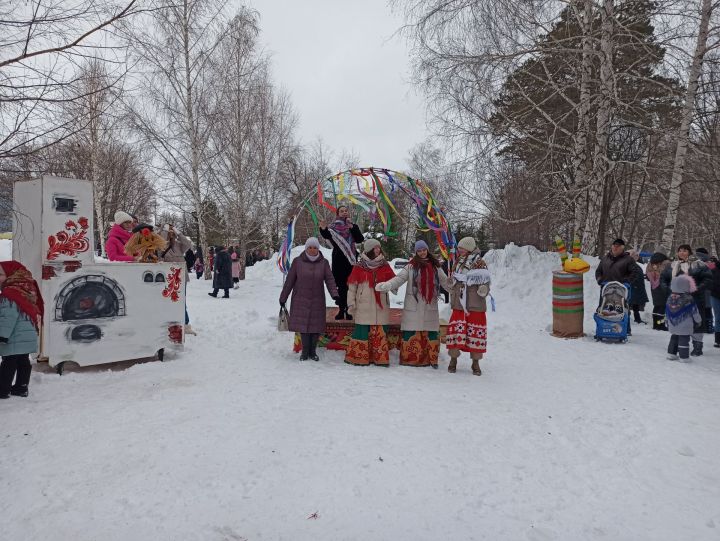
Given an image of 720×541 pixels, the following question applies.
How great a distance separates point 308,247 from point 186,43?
12.3 meters

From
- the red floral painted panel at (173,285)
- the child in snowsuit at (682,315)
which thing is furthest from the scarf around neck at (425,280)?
the child in snowsuit at (682,315)

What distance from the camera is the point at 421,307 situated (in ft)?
19.5

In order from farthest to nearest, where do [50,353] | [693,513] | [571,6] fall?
[571,6] < [50,353] < [693,513]

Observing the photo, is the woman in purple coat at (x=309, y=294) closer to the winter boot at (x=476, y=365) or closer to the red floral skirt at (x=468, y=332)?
the red floral skirt at (x=468, y=332)

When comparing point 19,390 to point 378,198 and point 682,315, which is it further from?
point 682,315

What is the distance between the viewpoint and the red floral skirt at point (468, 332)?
5.71m

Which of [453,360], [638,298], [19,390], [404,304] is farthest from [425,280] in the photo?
[638,298]

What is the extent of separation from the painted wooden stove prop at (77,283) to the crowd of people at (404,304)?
1.86m

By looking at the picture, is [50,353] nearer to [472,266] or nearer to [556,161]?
[472,266]

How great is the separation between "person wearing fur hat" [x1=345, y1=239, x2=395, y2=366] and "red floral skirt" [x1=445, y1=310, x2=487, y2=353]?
33.6 inches

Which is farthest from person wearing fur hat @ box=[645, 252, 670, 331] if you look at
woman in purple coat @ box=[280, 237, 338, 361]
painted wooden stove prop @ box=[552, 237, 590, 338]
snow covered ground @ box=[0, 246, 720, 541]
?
woman in purple coat @ box=[280, 237, 338, 361]

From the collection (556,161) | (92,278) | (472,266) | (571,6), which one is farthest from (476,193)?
(92,278)

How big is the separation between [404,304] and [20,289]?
161 inches

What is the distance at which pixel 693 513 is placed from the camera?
2838 mm
